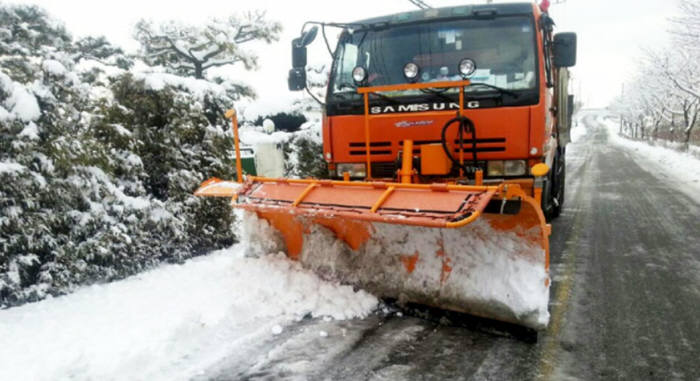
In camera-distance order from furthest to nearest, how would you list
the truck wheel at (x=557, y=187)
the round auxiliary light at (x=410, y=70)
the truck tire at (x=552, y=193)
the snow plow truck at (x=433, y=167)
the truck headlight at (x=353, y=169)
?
the truck wheel at (x=557, y=187), the truck tire at (x=552, y=193), the truck headlight at (x=353, y=169), the round auxiliary light at (x=410, y=70), the snow plow truck at (x=433, y=167)

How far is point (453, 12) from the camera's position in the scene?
4598mm

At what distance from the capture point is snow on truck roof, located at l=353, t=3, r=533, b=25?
443 centimetres

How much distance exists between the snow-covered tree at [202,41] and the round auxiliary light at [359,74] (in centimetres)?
1116

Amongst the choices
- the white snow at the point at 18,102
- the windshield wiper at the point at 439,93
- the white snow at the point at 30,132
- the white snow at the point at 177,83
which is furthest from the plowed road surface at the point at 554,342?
the white snow at the point at 177,83

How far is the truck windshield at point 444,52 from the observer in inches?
169

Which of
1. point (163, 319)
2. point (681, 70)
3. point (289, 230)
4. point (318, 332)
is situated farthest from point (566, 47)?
point (681, 70)

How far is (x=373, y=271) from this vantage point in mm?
3971

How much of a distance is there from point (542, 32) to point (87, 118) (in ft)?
14.3

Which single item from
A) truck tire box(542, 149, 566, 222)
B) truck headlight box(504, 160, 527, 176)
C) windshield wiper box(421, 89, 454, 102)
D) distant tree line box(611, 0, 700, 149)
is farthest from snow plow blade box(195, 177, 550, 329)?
distant tree line box(611, 0, 700, 149)

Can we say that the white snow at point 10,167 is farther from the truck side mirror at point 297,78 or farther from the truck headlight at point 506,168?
the truck headlight at point 506,168

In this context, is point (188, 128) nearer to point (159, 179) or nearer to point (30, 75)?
point (159, 179)

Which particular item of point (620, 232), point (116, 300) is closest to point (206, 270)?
point (116, 300)

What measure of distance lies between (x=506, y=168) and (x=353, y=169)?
1.43 metres

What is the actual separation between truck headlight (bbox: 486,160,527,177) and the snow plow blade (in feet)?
2.57
